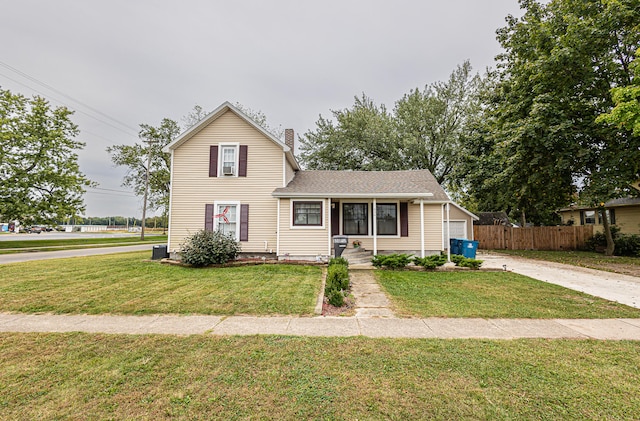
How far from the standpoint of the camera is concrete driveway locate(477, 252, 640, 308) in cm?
685

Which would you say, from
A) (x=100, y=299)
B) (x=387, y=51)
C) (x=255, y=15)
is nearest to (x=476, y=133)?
(x=387, y=51)

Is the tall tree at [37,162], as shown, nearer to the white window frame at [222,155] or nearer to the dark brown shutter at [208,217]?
the dark brown shutter at [208,217]

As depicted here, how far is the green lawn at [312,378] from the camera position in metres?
2.44

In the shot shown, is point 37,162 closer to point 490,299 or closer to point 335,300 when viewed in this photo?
point 335,300

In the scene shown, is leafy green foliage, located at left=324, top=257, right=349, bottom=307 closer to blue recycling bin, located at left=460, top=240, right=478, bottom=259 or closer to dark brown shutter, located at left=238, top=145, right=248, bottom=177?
dark brown shutter, located at left=238, top=145, right=248, bottom=177

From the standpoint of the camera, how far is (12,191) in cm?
1917

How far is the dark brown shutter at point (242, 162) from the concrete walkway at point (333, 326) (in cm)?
818

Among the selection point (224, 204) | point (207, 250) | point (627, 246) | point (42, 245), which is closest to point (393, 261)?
point (207, 250)

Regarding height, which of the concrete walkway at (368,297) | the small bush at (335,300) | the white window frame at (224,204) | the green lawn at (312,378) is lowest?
the concrete walkway at (368,297)

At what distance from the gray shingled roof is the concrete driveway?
455 cm

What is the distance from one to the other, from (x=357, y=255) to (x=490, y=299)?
6139 mm

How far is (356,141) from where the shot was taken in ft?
84.8

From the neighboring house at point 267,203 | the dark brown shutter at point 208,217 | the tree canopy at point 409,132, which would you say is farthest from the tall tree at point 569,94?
the dark brown shutter at point 208,217

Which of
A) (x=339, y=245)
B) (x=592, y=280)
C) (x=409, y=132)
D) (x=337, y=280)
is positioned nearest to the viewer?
(x=337, y=280)
